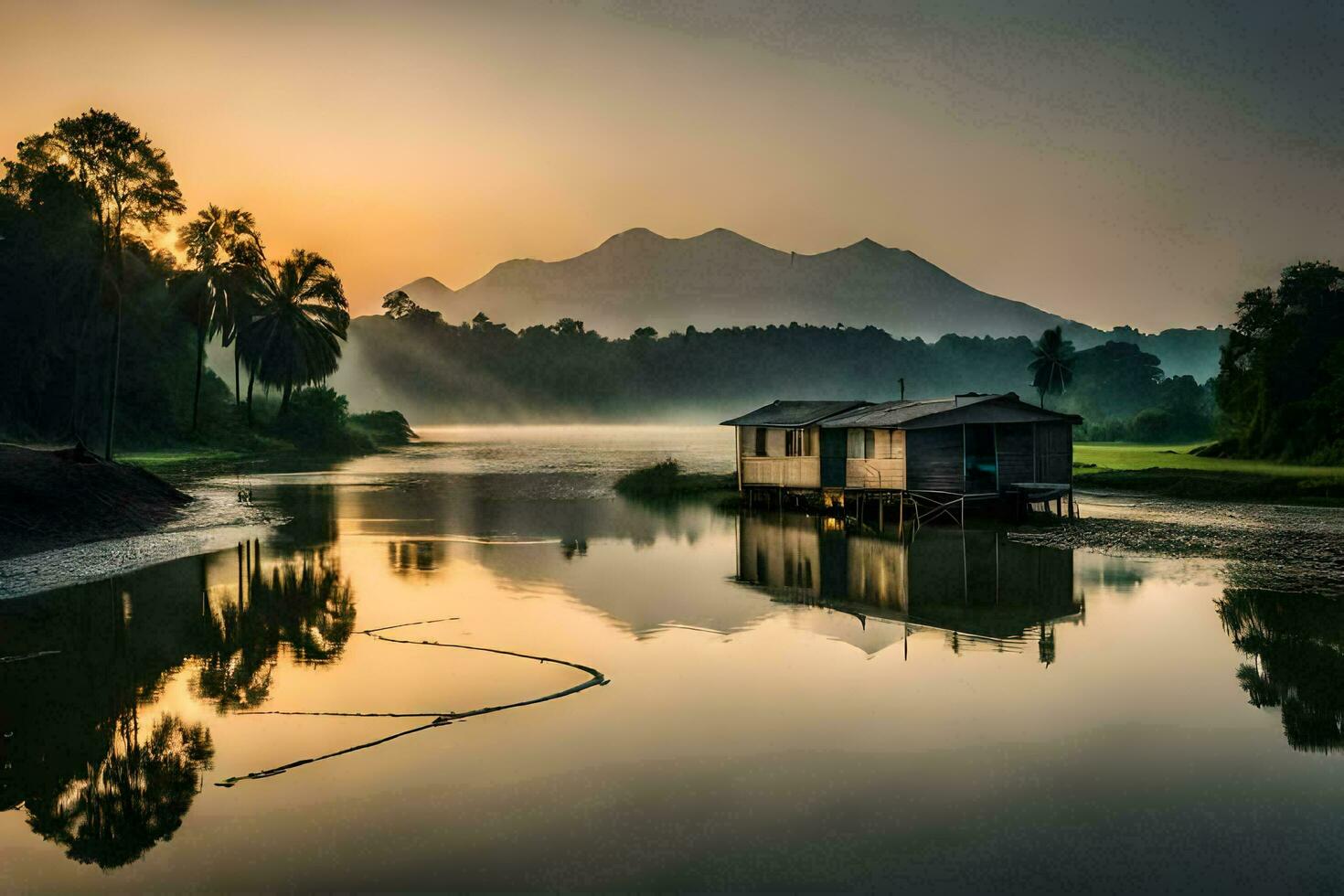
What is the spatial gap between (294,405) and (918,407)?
250 feet

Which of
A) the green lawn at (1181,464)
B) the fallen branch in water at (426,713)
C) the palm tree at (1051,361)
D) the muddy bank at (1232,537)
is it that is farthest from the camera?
the palm tree at (1051,361)

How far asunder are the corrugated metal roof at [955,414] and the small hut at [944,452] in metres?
0.03

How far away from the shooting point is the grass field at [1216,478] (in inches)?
1823

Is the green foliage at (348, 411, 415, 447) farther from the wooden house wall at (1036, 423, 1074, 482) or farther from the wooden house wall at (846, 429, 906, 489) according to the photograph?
the wooden house wall at (1036, 423, 1074, 482)

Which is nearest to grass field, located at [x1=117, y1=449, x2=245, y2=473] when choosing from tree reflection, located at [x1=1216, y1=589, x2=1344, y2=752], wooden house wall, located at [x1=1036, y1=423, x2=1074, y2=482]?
wooden house wall, located at [x1=1036, y1=423, x2=1074, y2=482]

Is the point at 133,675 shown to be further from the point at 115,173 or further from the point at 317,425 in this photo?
the point at 317,425

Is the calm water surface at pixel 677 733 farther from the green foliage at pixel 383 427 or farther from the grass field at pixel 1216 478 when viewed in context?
the green foliage at pixel 383 427

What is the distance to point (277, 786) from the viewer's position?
11961 mm

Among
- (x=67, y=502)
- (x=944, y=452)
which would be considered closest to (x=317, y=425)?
(x=67, y=502)

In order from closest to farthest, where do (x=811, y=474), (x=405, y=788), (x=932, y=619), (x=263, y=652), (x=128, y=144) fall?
1. (x=405, y=788)
2. (x=263, y=652)
3. (x=932, y=619)
4. (x=811, y=474)
5. (x=128, y=144)

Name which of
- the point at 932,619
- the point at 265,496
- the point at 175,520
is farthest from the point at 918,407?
the point at 265,496

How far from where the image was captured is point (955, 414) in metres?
38.6

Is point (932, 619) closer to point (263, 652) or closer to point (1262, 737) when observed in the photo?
point (1262, 737)

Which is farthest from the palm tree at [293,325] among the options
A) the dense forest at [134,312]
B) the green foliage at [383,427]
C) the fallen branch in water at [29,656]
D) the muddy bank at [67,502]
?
the fallen branch in water at [29,656]
